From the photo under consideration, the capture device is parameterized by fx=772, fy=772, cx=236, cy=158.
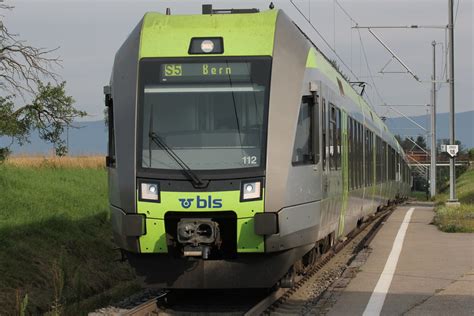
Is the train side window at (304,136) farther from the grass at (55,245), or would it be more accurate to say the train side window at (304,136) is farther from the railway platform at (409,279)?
the grass at (55,245)

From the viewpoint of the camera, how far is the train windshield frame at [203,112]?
8.74m

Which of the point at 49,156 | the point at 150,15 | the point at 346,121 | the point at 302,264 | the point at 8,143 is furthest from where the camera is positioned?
the point at 49,156

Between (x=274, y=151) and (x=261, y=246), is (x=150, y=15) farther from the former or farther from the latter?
(x=261, y=246)

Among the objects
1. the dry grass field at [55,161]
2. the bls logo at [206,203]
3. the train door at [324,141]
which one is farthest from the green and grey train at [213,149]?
the dry grass field at [55,161]

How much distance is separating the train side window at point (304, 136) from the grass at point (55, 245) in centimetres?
320

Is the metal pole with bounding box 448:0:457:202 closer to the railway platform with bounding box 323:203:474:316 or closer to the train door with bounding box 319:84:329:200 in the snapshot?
the railway platform with bounding box 323:203:474:316

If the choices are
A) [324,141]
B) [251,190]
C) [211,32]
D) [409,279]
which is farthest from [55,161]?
[251,190]

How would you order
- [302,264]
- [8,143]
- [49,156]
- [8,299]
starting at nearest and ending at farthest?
[302,264] < [8,299] < [8,143] < [49,156]

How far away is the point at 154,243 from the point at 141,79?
6.30 ft

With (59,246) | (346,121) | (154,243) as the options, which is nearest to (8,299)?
(59,246)

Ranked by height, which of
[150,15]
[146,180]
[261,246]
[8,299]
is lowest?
[8,299]

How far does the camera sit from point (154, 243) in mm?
8664

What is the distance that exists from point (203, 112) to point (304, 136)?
128 centimetres

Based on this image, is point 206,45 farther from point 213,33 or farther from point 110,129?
point 110,129
